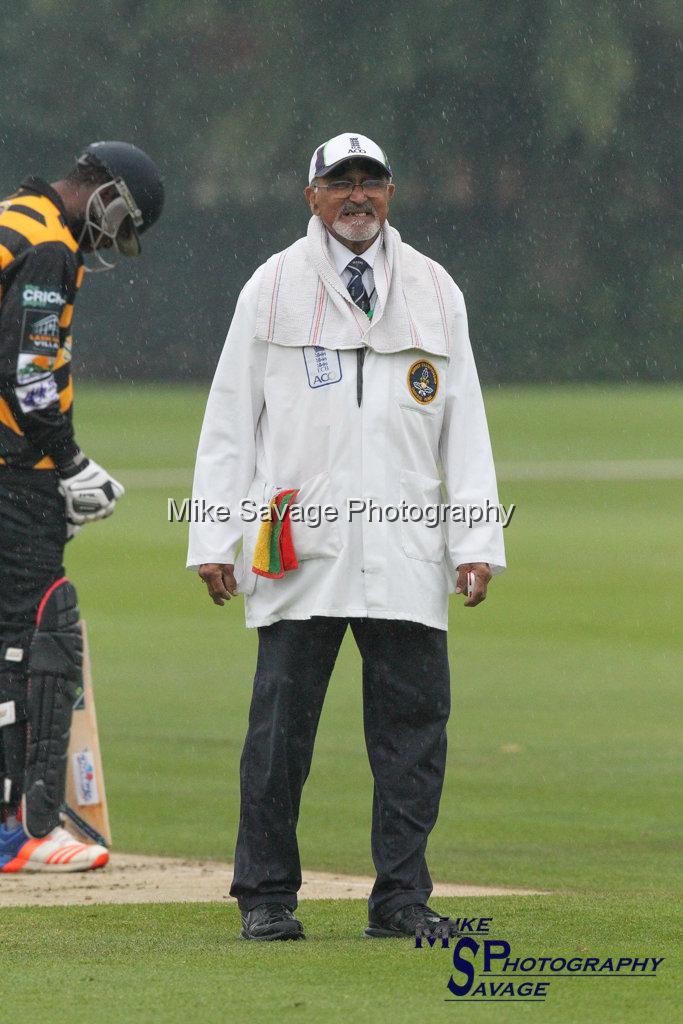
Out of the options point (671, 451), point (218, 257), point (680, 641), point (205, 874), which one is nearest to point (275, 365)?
point (205, 874)

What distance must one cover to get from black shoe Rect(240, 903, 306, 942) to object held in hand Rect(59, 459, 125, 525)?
1859 mm

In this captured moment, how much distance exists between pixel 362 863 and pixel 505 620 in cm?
704

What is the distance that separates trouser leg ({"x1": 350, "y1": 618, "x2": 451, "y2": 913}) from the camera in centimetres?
518

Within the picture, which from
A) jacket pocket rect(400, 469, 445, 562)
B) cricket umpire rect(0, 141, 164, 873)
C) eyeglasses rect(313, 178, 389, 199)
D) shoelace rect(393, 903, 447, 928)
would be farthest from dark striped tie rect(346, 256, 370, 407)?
cricket umpire rect(0, 141, 164, 873)

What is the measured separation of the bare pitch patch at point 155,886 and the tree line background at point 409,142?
147 ft

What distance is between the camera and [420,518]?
521cm

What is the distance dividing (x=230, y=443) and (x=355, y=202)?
0.67 metres

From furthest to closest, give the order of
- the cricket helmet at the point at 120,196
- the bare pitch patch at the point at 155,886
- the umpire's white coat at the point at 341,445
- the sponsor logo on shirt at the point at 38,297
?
the cricket helmet at the point at 120,196
the sponsor logo on shirt at the point at 38,297
the bare pitch patch at the point at 155,886
the umpire's white coat at the point at 341,445

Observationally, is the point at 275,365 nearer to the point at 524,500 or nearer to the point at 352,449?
the point at 352,449

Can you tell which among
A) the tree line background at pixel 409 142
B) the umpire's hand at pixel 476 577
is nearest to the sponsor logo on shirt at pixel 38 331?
the umpire's hand at pixel 476 577

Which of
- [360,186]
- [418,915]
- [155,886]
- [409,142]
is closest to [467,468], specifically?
[360,186]

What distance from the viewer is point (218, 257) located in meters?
52.7

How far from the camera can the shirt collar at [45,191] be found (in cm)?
668

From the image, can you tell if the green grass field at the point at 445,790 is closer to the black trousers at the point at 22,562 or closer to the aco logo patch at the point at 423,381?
the black trousers at the point at 22,562
